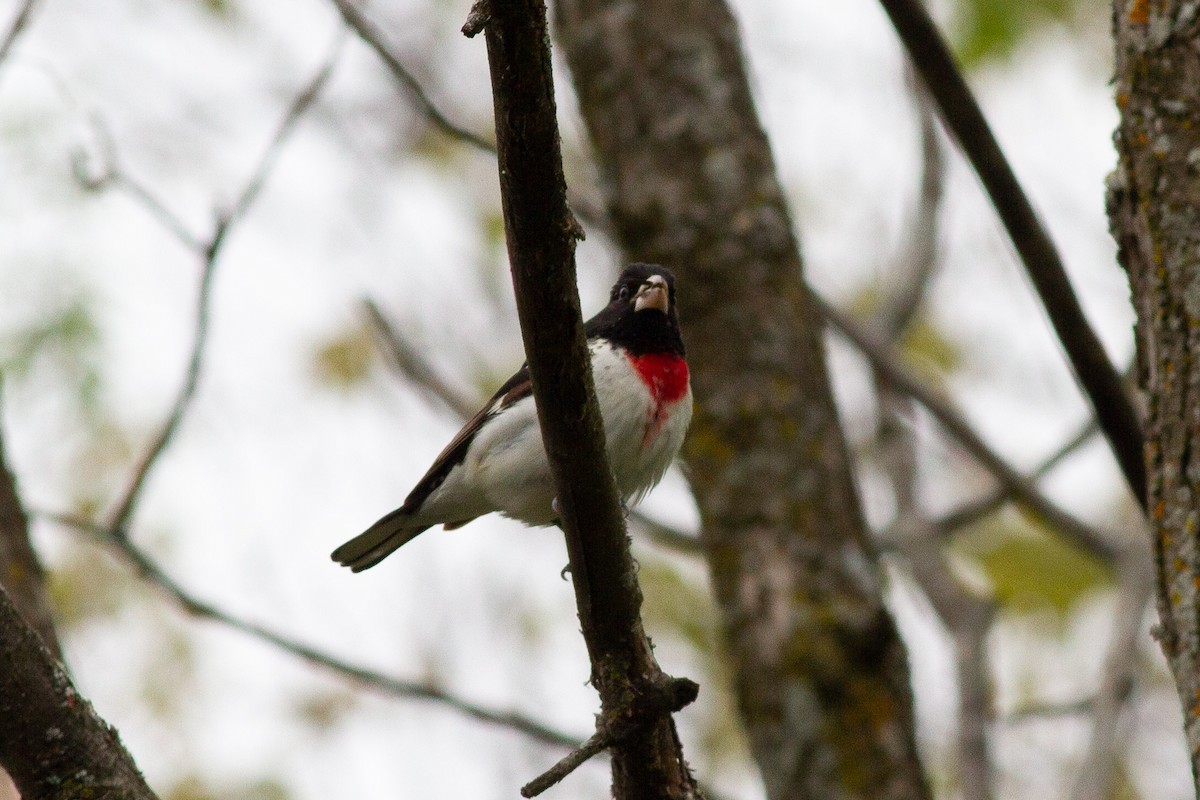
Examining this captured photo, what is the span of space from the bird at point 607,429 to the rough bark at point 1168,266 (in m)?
2.04

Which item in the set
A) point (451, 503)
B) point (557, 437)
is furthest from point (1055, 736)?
point (557, 437)

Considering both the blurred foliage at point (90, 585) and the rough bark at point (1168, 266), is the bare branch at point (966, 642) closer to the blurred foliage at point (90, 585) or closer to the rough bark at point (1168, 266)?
the rough bark at point (1168, 266)

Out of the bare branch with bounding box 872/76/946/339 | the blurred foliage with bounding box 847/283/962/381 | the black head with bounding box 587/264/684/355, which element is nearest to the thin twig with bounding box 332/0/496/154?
the black head with bounding box 587/264/684/355

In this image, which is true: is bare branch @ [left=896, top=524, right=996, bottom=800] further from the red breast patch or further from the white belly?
the red breast patch

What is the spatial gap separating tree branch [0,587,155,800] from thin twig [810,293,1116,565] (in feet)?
13.4

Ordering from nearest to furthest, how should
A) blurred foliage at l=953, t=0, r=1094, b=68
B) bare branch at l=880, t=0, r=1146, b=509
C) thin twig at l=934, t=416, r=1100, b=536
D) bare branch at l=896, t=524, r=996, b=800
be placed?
bare branch at l=880, t=0, r=1146, b=509, bare branch at l=896, t=524, r=996, b=800, thin twig at l=934, t=416, r=1100, b=536, blurred foliage at l=953, t=0, r=1094, b=68

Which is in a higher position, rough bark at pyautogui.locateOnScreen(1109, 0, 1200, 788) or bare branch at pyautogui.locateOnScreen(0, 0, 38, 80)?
bare branch at pyautogui.locateOnScreen(0, 0, 38, 80)

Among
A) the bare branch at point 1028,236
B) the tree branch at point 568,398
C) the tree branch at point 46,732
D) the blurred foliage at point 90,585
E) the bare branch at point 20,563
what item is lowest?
the tree branch at point 46,732

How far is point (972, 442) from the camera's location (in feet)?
20.2

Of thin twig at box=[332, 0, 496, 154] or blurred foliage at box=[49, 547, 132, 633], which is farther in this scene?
Answer: blurred foliage at box=[49, 547, 132, 633]

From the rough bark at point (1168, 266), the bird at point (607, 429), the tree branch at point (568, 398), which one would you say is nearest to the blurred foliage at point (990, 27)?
the bird at point (607, 429)

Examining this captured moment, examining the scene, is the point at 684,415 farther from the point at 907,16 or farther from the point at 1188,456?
the point at 1188,456

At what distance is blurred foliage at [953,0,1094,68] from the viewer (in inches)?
281

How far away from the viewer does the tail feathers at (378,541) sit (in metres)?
5.33
